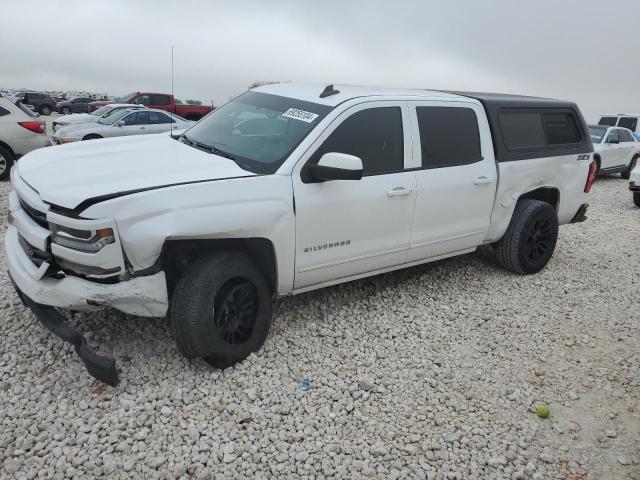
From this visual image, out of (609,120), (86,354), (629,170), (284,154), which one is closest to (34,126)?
(284,154)

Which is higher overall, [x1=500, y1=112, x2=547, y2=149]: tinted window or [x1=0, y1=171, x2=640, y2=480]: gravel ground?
[x1=500, y1=112, x2=547, y2=149]: tinted window

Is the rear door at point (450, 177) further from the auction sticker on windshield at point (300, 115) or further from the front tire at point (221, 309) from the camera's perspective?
the front tire at point (221, 309)

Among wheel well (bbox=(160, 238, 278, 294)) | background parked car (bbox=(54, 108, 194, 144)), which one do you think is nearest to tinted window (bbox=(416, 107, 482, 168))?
wheel well (bbox=(160, 238, 278, 294))

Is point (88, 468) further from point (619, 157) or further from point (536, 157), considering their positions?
point (619, 157)

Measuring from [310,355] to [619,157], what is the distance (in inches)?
528

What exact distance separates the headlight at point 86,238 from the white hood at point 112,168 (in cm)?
16

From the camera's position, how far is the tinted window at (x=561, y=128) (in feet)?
18.0

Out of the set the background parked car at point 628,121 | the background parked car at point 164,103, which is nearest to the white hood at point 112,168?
the background parked car at point 164,103

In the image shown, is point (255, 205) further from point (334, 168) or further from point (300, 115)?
point (300, 115)

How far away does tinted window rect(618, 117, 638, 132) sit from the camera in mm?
18748

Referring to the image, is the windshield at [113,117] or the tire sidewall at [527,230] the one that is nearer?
the tire sidewall at [527,230]

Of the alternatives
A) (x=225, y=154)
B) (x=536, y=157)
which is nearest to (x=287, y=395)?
(x=225, y=154)

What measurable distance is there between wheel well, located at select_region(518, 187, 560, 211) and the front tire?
342cm

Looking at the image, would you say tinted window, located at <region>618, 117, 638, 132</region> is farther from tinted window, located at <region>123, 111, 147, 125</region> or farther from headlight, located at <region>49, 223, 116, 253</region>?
headlight, located at <region>49, 223, 116, 253</region>
